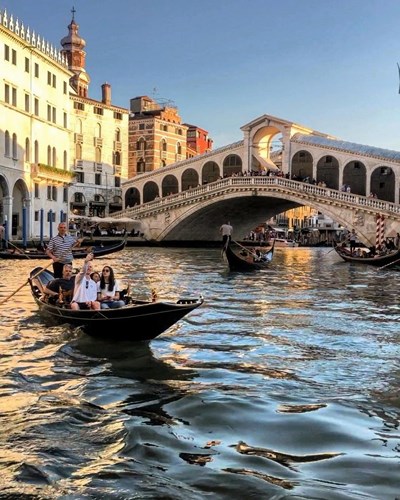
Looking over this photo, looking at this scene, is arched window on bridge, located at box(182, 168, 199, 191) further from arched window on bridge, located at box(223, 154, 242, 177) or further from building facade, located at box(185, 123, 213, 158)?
building facade, located at box(185, 123, 213, 158)

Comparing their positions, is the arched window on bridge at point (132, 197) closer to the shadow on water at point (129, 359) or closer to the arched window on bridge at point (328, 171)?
the arched window on bridge at point (328, 171)

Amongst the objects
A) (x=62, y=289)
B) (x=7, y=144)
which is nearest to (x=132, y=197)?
(x=7, y=144)

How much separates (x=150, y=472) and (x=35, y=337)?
3391 mm

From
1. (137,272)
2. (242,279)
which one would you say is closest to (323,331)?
(242,279)

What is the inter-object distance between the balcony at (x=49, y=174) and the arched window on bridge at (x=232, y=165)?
25.1ft

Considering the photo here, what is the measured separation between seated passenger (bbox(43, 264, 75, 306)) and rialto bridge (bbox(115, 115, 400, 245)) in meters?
17.1

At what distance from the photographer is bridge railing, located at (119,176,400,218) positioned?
23.0m

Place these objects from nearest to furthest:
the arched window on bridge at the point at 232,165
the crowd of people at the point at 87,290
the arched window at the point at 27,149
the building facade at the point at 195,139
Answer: the crowd of people at the point at 87,290, the arched window at the point at 27,149, the arched window on bridge at the point at 232,165, the building facade at the point at 195,139

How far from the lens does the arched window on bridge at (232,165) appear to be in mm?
31516

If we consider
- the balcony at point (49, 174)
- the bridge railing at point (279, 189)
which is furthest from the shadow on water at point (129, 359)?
the balcony at point (49, 174)

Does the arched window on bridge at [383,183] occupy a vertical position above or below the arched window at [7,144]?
below

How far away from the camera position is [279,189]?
2573 cm

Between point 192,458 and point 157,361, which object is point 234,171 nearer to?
point 157,361

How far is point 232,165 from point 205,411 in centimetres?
2845
